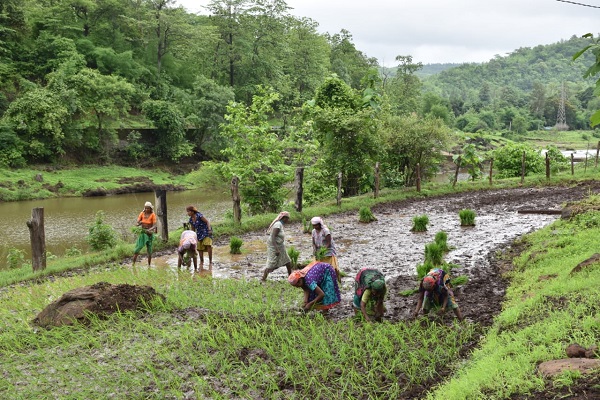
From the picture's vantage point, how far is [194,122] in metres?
42.8

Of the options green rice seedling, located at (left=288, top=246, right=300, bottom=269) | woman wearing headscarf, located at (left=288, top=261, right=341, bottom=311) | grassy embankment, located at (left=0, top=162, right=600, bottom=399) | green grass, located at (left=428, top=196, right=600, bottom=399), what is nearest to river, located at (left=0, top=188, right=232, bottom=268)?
green rice seedling, located at (left=288, top=246, right=300, bottom=269)

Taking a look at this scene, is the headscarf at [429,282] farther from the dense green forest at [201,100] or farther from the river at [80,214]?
the river at [80,214]

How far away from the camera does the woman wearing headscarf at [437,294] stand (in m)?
7.54

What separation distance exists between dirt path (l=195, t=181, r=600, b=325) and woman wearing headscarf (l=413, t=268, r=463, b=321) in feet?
1.02

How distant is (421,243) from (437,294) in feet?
20.2

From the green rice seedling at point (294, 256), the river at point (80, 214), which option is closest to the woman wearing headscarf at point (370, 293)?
the green rice seedling at point (294, 256)

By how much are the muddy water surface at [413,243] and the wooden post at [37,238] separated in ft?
9.33

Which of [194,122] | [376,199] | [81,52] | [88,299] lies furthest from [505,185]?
[81,52]

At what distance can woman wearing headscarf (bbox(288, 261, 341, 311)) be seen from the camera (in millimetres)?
7898

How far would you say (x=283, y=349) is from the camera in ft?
22.0

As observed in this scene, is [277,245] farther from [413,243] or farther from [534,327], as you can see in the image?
[534,327]

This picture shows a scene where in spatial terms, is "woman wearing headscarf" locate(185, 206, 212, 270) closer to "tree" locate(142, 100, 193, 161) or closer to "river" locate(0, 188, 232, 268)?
"river" locate(0, 188, 232, 268)

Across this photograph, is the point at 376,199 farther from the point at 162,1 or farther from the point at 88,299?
the point at 162,1

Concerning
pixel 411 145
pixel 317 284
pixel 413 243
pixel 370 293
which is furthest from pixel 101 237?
pixel 411 145
